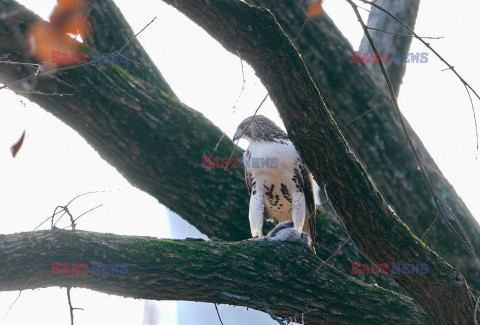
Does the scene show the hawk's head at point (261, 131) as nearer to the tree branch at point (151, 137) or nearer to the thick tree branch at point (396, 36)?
the tree branch at point (151, 137)

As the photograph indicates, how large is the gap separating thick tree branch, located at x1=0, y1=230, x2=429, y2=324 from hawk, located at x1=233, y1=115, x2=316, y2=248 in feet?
4.25

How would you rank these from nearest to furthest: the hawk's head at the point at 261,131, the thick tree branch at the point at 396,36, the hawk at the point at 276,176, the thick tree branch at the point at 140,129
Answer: the thick tree branch at the point at 140,129
the hawk at the point at 276,176
the hawk's head at the point at 261,131
the thick tree branch at the point at 396,36

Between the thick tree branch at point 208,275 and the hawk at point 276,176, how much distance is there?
1295 mm

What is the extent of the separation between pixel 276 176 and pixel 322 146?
2.06 m

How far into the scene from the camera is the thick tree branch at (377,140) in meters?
4.23

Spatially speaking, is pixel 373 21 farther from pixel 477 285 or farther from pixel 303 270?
pixel 303 270

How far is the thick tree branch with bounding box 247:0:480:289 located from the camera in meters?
4.23

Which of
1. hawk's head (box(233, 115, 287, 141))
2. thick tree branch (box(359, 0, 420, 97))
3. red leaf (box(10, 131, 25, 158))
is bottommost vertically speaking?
red leaf (box(10, 131, 25, 158))

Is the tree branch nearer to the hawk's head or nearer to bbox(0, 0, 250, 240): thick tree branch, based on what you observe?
bbox(0, 0, 250, 240): thick tree branch

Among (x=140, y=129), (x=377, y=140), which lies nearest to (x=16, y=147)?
(x=140, y=129)

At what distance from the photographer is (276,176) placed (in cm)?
496

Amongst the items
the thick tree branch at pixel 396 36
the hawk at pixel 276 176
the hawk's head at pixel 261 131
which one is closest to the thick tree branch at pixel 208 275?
the hawk at pixel 276 176

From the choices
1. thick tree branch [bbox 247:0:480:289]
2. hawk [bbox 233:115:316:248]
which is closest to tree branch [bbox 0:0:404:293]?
hawk [bbox 233:115:316:248]

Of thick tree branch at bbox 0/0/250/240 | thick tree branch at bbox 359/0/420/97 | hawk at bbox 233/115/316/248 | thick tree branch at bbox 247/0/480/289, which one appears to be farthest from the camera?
thick tree branch at bbox 359/0/420/97
